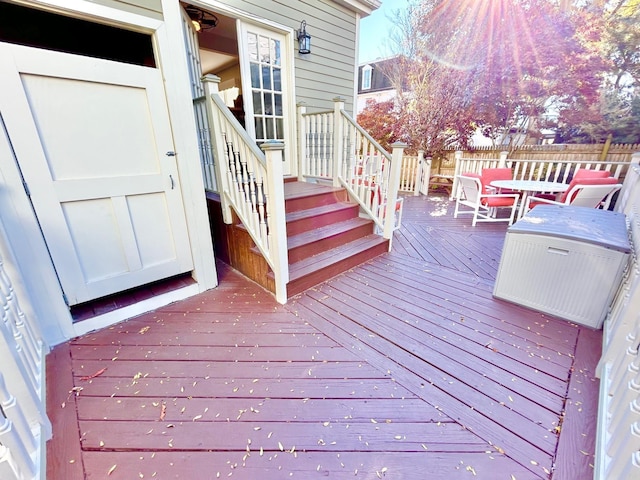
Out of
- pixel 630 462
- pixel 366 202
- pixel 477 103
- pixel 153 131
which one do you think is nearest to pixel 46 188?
pixel 153 131

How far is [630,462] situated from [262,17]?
170 inches

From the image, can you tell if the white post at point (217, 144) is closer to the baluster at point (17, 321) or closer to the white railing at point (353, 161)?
the white railing at point (353, 161)

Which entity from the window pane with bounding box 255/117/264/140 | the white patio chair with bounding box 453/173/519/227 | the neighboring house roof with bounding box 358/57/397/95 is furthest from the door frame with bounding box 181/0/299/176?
the neighboring house roof with bounding box 358/57/397/95

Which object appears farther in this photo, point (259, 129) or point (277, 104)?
point (277, 104)

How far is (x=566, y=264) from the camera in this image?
188 cm

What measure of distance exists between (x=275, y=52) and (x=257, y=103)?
28.1 inches

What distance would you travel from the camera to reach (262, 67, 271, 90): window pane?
3369 mm

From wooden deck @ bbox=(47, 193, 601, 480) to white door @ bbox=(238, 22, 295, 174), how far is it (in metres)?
2.23

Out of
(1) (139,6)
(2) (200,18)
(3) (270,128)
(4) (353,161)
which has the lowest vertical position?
(4) (353,161)

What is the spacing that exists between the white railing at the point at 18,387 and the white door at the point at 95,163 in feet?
0.99

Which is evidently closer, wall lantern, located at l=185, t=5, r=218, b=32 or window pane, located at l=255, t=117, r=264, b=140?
wall lantern, located at l=185, t=5, r=218, b=32

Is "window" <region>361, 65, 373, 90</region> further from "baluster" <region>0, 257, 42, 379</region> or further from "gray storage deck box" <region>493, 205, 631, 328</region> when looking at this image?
"baluster" <region>0, 257, 42, 379</region>

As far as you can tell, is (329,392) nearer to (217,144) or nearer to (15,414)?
(15,414)

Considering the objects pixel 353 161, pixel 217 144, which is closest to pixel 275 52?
pixel 353 161
